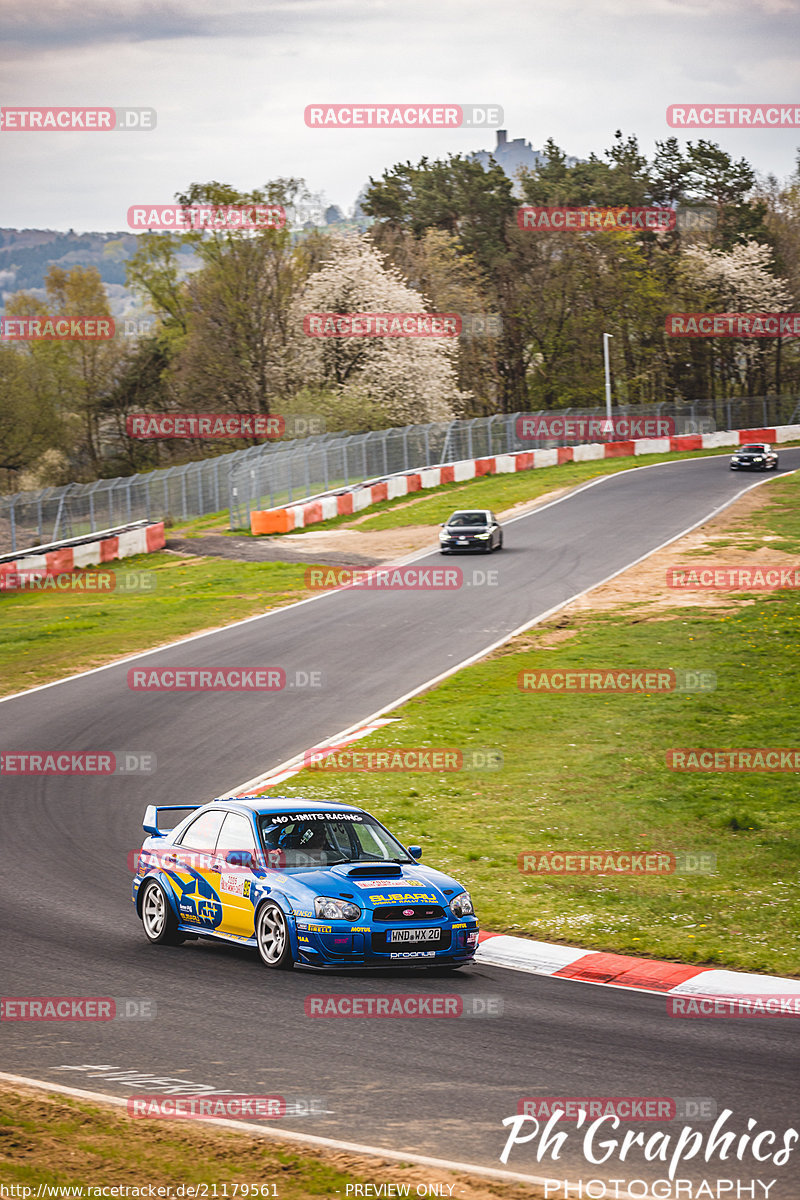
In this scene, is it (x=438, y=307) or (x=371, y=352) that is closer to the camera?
(x=371, y=352)

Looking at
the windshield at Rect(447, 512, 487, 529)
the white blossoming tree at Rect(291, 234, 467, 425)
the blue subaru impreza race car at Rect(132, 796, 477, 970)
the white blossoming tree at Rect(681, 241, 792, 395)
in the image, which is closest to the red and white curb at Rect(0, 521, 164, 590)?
the windshield at Rect(447, 512, 487, 529)

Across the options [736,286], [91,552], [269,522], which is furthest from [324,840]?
[736,286]

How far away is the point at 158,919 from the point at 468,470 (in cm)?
4436

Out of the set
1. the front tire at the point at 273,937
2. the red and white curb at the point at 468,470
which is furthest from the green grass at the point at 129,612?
the front tire at the point at 273,937

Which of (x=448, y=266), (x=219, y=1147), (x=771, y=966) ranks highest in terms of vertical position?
(x=448, y=266)

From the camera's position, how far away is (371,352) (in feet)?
208

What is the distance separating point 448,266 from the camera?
254 ft

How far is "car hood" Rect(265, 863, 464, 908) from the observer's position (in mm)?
10133

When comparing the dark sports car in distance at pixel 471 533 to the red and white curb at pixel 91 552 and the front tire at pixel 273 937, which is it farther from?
the front tire at pixel 273 937

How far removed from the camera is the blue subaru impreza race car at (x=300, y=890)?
32.9ft

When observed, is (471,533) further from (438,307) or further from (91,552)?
(438,307)

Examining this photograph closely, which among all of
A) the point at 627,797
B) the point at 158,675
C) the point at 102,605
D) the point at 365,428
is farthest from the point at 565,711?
the point at 365,428

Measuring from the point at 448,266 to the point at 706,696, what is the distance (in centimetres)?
6143

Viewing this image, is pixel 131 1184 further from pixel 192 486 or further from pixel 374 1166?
pixel 192 486
